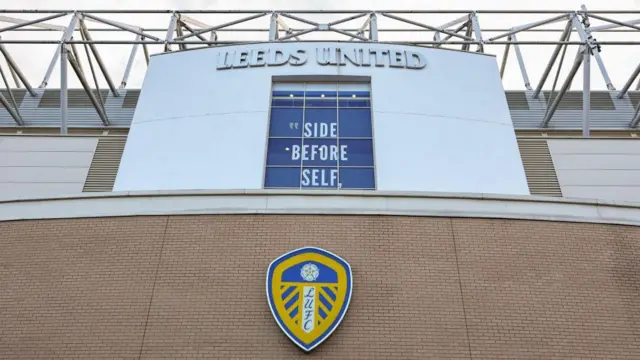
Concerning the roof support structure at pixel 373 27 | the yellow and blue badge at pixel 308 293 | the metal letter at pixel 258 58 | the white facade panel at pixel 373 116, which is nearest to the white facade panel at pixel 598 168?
the white facade panel at pixel 373 116

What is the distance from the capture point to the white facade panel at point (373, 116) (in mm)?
14109

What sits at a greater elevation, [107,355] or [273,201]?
[273,201]

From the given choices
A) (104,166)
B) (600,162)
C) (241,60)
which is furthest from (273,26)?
(600,162)

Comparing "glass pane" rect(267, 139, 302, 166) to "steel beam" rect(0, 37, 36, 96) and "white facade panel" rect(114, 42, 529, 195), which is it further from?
"steel beam" rect(0, 37, 36, 96)

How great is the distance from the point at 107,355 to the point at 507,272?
7.09 meters

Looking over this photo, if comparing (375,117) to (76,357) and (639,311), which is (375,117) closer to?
(639,311)

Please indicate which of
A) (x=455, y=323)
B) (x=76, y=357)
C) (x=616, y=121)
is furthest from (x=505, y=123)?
(x=76, y=357)

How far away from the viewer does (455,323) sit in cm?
1018

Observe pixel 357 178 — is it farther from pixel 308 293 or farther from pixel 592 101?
pixel 592 101

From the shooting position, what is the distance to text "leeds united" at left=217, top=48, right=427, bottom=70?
1639cm

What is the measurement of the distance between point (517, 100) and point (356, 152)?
441 inches

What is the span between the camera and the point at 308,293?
406 inches

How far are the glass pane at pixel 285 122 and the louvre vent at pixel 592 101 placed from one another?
12.2m

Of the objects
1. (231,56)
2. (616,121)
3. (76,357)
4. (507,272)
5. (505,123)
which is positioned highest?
(616,121)
